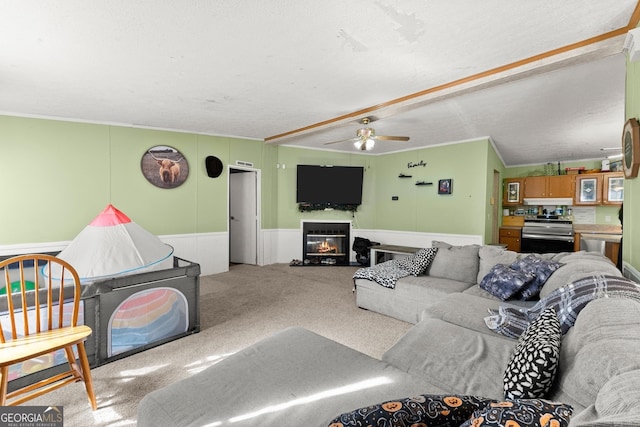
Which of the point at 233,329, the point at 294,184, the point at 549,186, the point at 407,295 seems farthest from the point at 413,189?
the point at 233,329

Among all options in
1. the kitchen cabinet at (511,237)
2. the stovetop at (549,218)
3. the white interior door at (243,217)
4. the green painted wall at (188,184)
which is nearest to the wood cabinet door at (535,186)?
the stovetop at (549,218)

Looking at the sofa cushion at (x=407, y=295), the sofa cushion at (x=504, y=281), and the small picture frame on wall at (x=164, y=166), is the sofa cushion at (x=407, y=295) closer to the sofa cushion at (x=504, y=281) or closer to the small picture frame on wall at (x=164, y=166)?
the sofa cushion at (x=504, y=281)

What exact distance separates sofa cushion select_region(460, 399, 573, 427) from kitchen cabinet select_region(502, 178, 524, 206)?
7532 mm

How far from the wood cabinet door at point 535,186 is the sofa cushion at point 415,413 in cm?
745

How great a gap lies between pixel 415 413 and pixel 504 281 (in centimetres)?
234

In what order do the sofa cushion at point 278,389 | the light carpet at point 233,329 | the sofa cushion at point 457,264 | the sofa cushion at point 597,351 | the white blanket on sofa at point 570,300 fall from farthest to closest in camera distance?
the sofa cushion at point 457,264
the light carpet at point 233,329
the white blanket on sofa at point 570,300
the sofa cushion at point 278,389
the sofa cushion at point 597,351

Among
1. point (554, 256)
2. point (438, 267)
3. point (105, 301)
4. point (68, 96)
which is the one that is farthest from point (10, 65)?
point (554, 256)

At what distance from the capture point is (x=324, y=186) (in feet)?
20.9

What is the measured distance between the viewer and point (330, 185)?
6.40 metres

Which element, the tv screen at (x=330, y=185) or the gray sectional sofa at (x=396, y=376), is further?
the tv screen at (x=330, y=185)

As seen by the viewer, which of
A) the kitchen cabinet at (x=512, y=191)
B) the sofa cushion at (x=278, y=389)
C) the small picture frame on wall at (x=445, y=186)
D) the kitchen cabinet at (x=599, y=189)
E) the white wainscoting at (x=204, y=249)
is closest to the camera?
the sofa cushion at (x=278, y=389)

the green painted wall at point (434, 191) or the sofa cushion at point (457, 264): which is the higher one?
the green painted wall at point (434, 191)

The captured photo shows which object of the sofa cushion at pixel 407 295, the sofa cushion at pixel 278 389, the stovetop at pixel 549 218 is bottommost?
the sofa cushion at pixel 407 295

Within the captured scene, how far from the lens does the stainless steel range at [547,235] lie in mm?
6312
